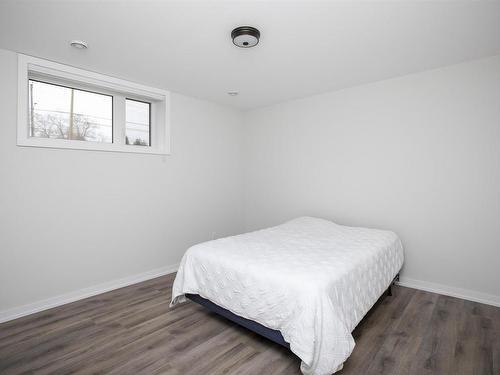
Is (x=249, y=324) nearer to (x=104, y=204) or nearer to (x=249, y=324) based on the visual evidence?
(x=249, y=324)

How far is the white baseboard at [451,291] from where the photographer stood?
2707mm

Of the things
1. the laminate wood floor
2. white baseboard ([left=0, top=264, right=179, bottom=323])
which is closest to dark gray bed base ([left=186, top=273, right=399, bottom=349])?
the laminate wood floor

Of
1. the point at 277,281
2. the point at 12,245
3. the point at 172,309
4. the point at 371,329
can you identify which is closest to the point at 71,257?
the point at 12,245

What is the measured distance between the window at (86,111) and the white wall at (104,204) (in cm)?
10

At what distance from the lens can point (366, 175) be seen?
3439mm

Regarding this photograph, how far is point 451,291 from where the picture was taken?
291 centimetres

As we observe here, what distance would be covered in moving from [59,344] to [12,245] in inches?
41.4

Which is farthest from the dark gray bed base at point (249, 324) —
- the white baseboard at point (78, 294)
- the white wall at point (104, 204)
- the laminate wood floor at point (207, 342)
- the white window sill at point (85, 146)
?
the white window sill at point (85, 146)

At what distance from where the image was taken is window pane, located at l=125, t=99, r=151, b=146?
347cm

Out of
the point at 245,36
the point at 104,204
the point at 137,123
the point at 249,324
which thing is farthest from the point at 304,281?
the point at 137,123

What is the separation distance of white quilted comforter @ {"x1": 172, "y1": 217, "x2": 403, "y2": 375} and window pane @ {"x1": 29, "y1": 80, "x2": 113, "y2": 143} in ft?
6.08

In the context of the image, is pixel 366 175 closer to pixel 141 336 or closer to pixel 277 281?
pixel 277 281

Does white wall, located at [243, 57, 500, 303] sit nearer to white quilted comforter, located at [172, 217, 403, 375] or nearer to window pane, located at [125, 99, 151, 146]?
white quilted comforter, located at [172, 217, 403, 375]

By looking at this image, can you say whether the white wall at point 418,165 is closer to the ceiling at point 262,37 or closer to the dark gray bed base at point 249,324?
the ceiling at point 262,37
